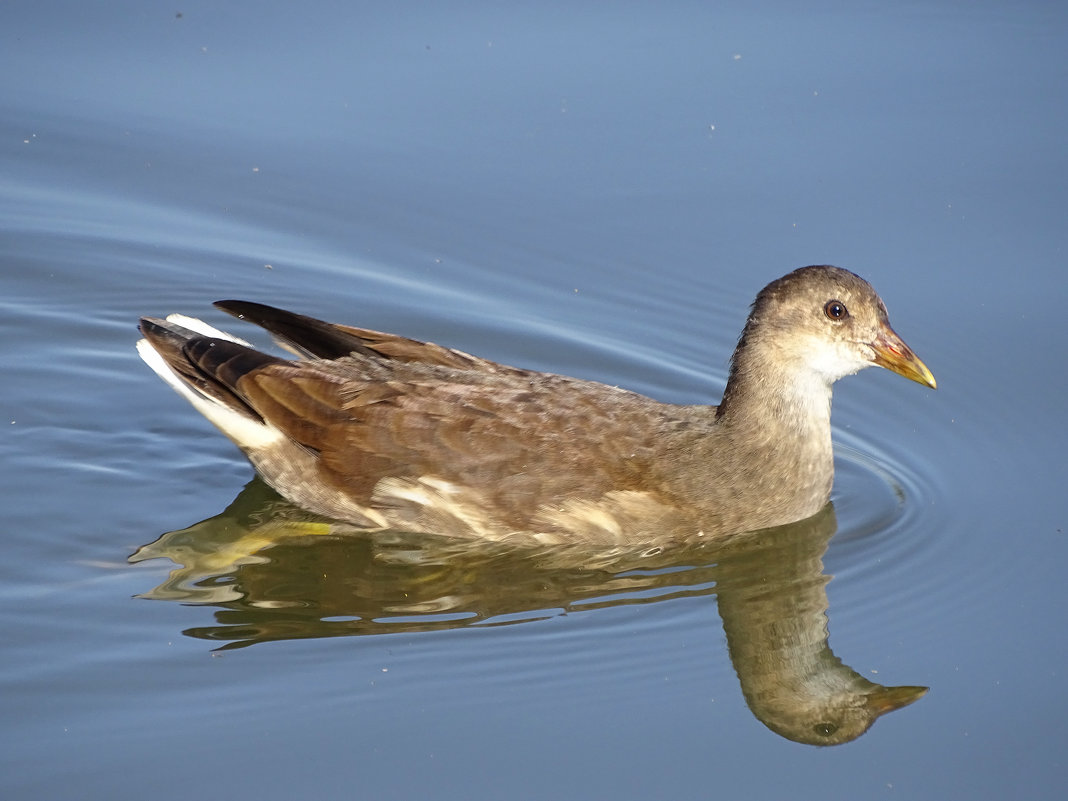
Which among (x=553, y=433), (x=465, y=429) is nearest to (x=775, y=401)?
(x=553, y=433)

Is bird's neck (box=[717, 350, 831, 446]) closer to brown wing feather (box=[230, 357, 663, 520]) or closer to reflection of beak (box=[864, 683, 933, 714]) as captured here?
brown wing feather (box=[230, 357, 663, 520])

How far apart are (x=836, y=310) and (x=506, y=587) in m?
2.05

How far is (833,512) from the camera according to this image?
812 cm

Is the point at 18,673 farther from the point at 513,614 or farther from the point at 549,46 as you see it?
the point at 549,46

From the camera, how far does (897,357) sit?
7.62 meters

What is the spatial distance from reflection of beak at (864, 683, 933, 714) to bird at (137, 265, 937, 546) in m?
1.35

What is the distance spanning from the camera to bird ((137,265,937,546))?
7496 millimetres

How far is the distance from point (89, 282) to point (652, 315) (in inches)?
133

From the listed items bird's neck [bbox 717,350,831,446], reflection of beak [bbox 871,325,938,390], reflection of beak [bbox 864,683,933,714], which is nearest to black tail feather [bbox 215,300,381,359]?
bird's neck [bbox 717,350,831,446]

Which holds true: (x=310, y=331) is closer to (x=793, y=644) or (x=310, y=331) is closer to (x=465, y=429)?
(x=465, y=429)

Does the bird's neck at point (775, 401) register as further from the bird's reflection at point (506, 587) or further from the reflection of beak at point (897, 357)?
the bird's reflection at point (506, 587)

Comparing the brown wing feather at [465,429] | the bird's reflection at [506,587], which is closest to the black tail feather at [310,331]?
the brown wing feather at [465,429]

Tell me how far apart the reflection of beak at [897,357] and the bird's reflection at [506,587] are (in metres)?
0.90

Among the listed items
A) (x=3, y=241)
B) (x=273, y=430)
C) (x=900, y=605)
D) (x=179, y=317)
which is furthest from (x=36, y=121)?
(x=900, y=605)
